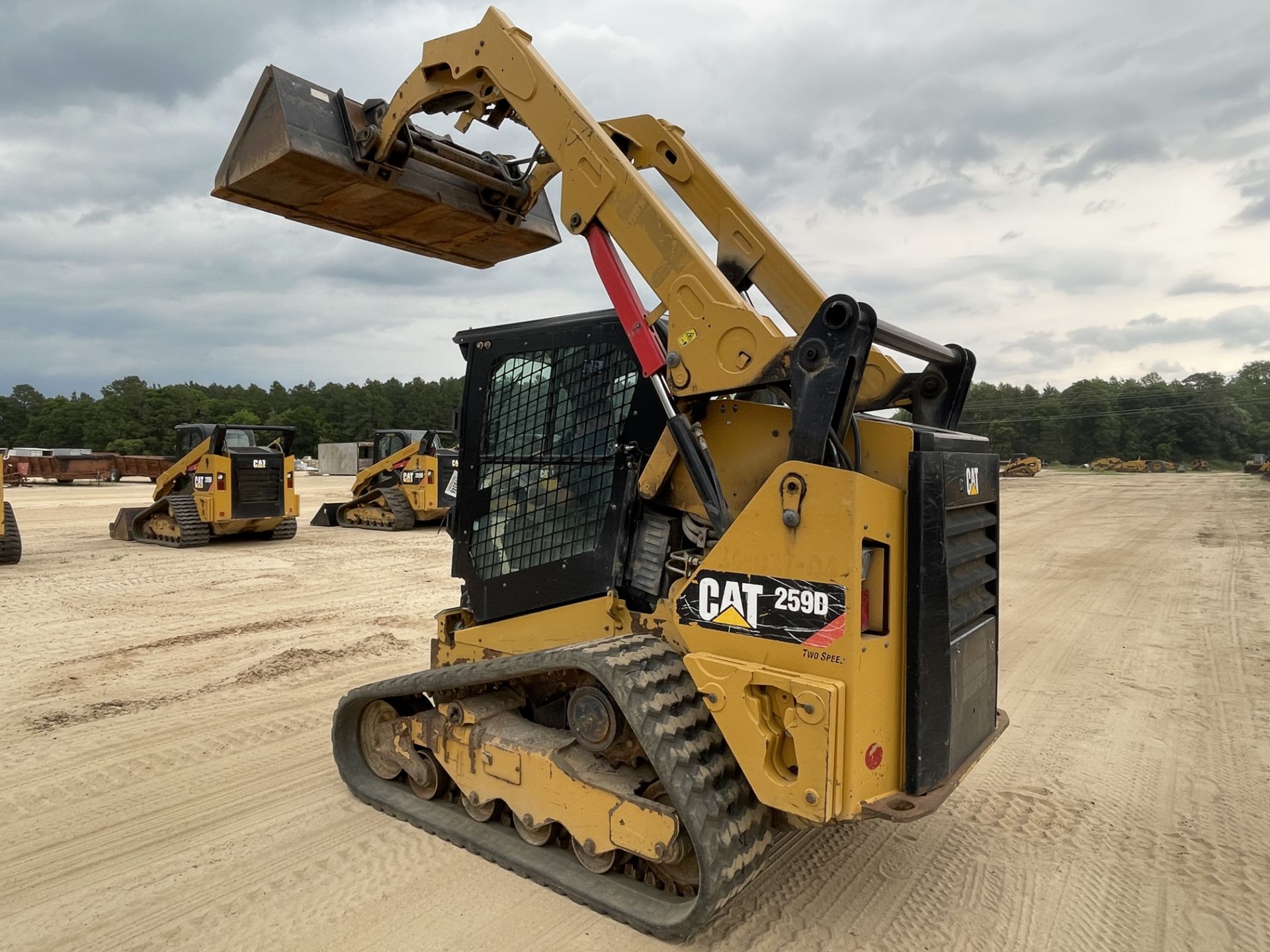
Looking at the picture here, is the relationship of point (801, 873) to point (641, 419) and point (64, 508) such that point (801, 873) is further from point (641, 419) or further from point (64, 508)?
point (64, 508)

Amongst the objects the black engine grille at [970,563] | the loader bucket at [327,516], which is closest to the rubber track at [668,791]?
the black engine grille at [970,563]

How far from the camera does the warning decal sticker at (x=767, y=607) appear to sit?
2893mm

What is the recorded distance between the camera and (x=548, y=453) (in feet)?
13.5

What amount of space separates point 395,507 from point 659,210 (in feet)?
51.3

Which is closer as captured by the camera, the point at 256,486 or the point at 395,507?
the point at 256,486

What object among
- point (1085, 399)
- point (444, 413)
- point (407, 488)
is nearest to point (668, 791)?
point (407, 488)

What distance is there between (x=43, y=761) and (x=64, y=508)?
2198cm

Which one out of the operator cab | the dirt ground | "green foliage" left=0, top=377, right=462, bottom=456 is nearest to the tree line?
"green foliage" left=0, top=377, right=462, bottom=456

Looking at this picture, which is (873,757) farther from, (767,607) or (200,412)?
(200,412)

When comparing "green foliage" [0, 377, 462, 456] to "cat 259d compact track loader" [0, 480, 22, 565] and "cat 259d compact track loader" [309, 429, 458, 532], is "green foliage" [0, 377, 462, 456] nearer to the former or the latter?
"cat 259d compact track loader" [309, 429, 458, 532]

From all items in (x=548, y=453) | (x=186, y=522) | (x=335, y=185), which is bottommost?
(x=186, y=522)

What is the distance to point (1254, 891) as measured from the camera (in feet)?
11.6

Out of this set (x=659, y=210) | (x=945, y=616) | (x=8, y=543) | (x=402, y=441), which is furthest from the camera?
(x=402, y=441)

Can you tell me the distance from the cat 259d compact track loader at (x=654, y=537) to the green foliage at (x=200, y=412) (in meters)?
48.1
